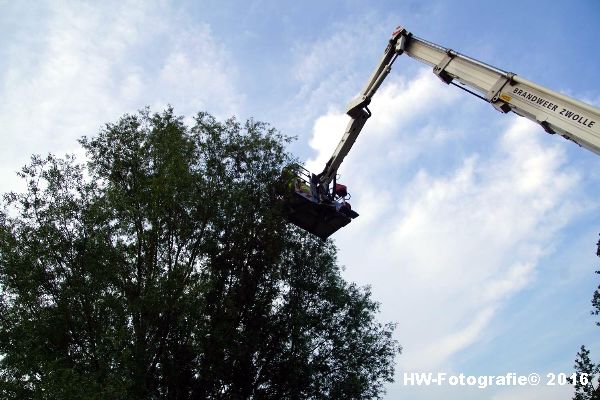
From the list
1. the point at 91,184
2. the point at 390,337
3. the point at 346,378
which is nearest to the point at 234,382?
the point at 346,378

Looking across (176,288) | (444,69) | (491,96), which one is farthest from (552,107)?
(176,288)

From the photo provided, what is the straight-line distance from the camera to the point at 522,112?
11.5 m

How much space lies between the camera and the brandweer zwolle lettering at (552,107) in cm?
985

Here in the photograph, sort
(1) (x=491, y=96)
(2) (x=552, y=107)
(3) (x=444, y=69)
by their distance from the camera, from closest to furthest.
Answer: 1. (2) (x=552, y=107)
2. (1) (x=491, y=96)
3. (3) (x=444, y=69)

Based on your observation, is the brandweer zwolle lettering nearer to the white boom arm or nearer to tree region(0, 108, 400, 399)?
the white boom arm

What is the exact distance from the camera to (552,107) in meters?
10.7

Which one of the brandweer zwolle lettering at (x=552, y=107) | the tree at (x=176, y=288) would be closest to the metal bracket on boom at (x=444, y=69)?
the brandweer zwolle lettering at (x=552, y=107)

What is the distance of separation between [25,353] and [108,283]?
3.44m

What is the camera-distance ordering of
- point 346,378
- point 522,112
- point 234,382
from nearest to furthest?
point 522,112, point 234,382, point 346,378

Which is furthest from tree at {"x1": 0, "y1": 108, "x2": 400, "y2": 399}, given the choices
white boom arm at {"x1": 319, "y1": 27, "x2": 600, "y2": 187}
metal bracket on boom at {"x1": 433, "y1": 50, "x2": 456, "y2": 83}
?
metal bracket on boom at {"x1": 433, "y1": 50, "x2": 456, "y2": 83}

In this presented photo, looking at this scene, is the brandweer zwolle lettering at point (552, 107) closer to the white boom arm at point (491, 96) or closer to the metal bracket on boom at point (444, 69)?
the white boom arm at point (491, 96)

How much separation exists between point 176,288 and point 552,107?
1340 centimetres

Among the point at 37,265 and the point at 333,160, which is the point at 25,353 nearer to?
the point at 37,265

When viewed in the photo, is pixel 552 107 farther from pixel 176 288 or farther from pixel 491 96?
pixel 176 288
